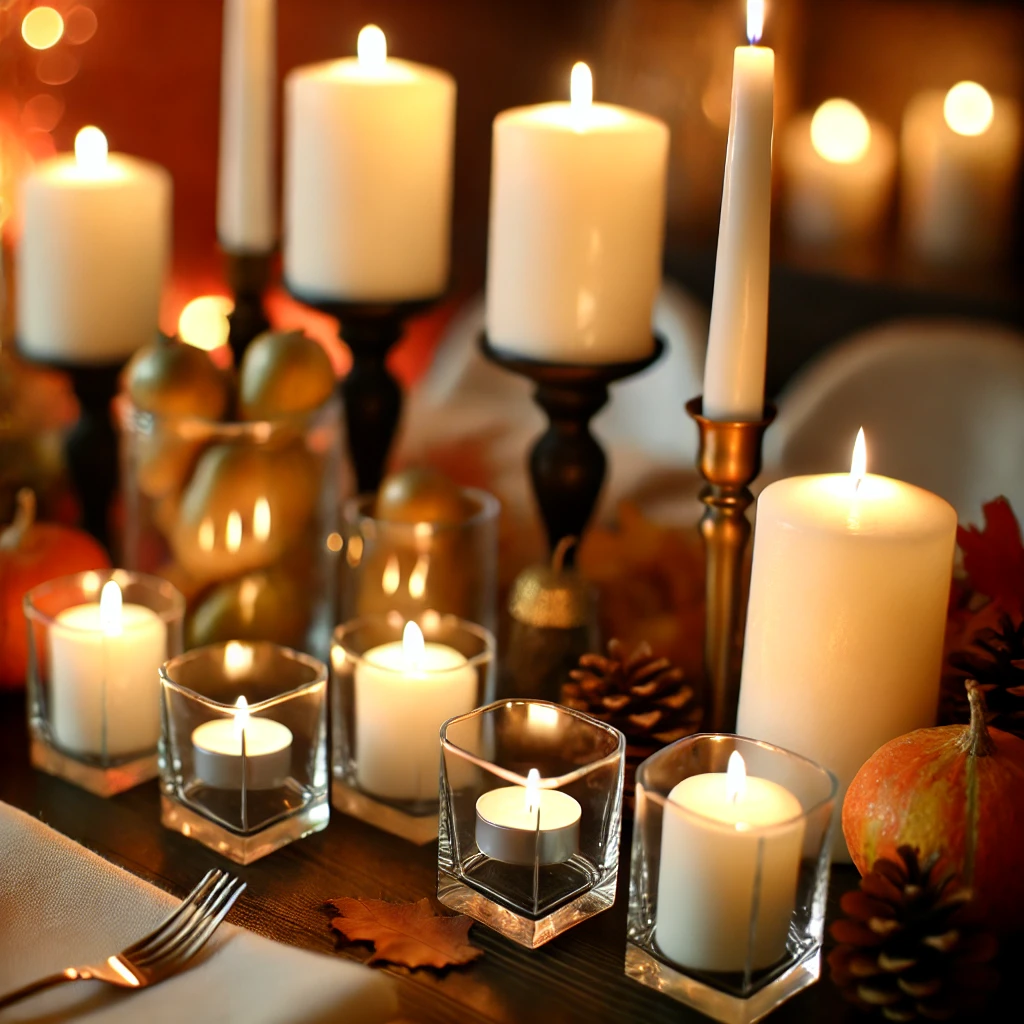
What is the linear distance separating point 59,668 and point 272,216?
1.37 feet

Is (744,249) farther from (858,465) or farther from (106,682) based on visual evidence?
(106,682)

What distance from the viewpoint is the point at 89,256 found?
95cm

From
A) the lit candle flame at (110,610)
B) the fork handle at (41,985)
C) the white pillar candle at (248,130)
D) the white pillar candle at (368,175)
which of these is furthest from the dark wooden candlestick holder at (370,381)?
the fork handle at (41,985)

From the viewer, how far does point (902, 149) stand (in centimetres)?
216

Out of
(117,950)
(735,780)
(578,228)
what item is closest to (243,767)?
(117,950)

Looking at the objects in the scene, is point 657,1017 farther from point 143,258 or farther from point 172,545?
point 143,258

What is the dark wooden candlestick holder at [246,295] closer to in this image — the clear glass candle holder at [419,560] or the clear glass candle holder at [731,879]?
the clear glass candle holder at [419,560]

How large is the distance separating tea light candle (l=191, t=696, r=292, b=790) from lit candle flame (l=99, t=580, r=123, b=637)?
0.10 meters

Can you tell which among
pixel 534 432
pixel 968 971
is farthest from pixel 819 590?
pixel 534 432

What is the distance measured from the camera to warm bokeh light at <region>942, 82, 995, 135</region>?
6.05 ft

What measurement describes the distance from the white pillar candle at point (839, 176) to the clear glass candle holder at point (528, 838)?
5.23 feet

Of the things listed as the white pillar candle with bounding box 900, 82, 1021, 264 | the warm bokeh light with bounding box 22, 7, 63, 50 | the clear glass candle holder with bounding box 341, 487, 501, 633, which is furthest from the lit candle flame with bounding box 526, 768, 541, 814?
the white pillar candle with bounding box 900, 82, 1021, 264

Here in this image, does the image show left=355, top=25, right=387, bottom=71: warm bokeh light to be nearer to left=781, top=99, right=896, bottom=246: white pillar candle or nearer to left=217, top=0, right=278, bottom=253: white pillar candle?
left=217, top=0, right=278, bottom=253: white pillar candle

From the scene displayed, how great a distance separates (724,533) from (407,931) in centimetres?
24
